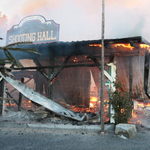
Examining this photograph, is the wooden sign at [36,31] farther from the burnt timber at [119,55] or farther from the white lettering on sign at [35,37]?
the burnt timber at [119,55]

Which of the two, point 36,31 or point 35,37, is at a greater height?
point 36,31

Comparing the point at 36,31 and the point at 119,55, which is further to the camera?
the point at 36,31

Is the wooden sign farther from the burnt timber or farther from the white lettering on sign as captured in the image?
the burnt timber

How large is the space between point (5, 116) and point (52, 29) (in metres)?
8.80

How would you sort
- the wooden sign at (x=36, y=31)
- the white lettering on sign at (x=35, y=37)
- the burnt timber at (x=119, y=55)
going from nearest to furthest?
1. the burnt timber at (x=119, y=55)
2. the wooden sign at (x=36, y=31)
3. the white lettering on sign at (x=35, y=37)

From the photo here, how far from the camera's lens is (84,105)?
12375 mm

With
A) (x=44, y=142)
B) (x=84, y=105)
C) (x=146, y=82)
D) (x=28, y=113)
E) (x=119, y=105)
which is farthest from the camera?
(x=84, y=105)

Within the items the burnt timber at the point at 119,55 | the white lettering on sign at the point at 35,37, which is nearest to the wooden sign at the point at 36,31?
the white lettering on sign at the point at 35,37

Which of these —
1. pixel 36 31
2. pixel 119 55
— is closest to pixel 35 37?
pixel 36 31

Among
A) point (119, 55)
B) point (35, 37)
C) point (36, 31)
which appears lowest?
point (119, 55)

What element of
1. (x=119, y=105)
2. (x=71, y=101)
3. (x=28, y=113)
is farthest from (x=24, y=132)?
(x=71, y=101)

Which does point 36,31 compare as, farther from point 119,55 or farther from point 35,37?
point 119,55

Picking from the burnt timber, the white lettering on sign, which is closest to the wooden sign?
the white lettering on sign

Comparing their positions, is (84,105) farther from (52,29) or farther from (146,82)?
(52,29)
